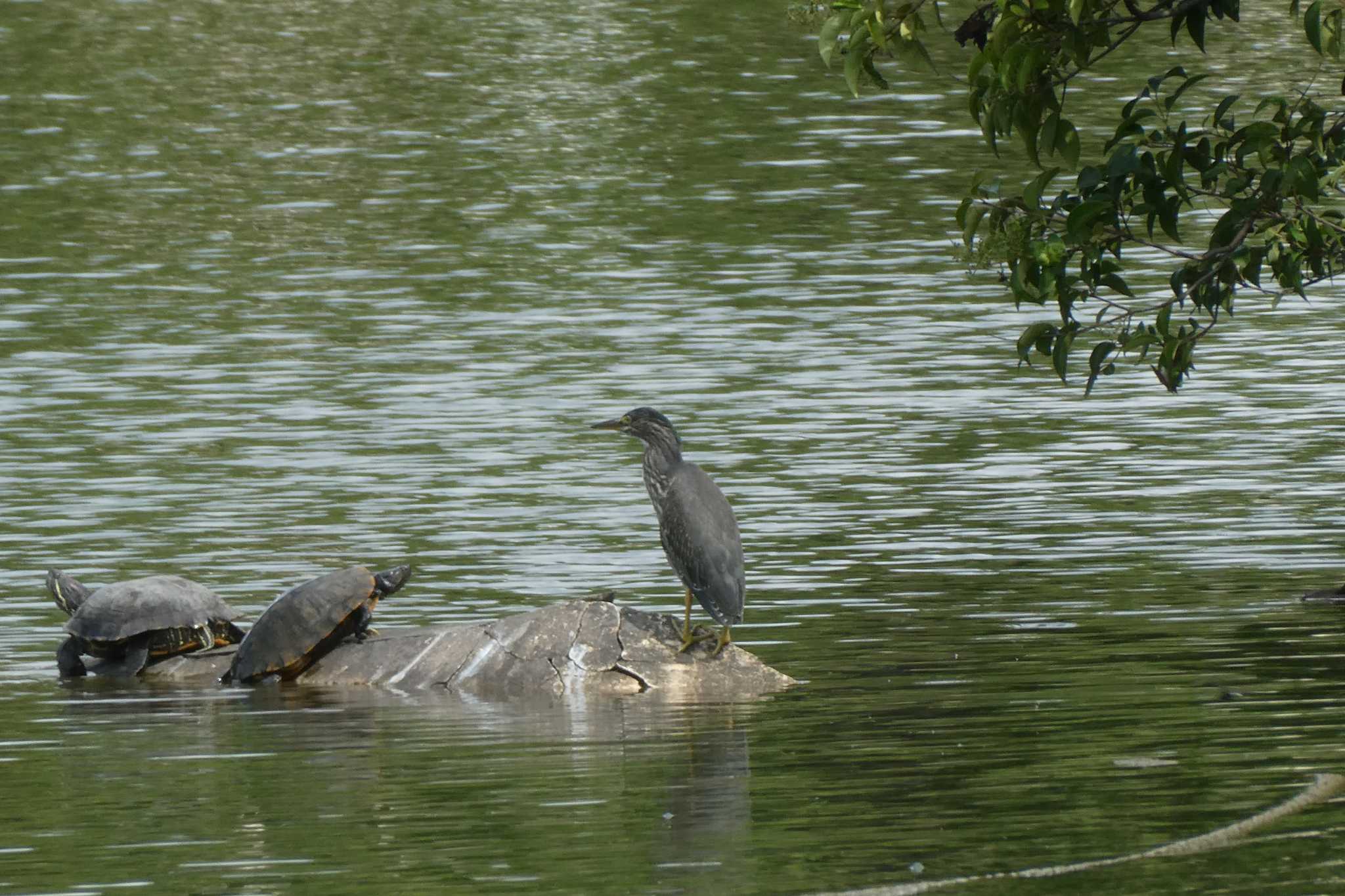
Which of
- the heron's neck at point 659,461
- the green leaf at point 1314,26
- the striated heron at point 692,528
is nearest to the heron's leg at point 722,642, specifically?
the striated heron at point 692,528

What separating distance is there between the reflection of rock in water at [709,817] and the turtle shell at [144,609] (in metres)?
4.32

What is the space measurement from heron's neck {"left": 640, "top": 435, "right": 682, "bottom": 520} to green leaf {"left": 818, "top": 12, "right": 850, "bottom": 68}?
10.7ft

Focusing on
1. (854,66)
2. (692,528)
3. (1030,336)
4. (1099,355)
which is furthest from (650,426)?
(854,66)

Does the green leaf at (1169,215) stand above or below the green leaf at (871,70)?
below

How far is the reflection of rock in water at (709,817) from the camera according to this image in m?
9.48

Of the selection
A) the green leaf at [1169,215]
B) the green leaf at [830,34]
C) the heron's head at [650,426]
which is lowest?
the heron's head at [650,426]

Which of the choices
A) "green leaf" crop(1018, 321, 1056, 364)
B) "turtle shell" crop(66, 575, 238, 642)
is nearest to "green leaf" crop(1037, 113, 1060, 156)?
"green leaf" crop(1018, 321, 1056, 364)

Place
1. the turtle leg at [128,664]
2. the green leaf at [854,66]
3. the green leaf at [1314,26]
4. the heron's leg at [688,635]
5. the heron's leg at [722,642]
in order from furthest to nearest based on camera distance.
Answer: the turtle leg at [128,664] → the heron's leg at [688,635] → the heron's leg at [722,642] → the green leaf at [854,66] → the green leaf at [1314,26]

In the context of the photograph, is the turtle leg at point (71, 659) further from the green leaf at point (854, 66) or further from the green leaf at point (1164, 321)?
the green leaf at point (1164, 321)

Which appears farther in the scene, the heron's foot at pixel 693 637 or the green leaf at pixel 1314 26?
the heron's foot at pixel 693 637

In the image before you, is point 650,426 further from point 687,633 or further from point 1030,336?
point 1030,336

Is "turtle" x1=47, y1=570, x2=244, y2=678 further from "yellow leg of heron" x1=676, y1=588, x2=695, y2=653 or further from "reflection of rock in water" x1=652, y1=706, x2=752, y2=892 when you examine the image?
"reflection of rock in water" x1=652, y1=706, x2=752, y2=892

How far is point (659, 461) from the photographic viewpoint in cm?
1453

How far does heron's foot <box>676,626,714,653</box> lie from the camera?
46.3ft
